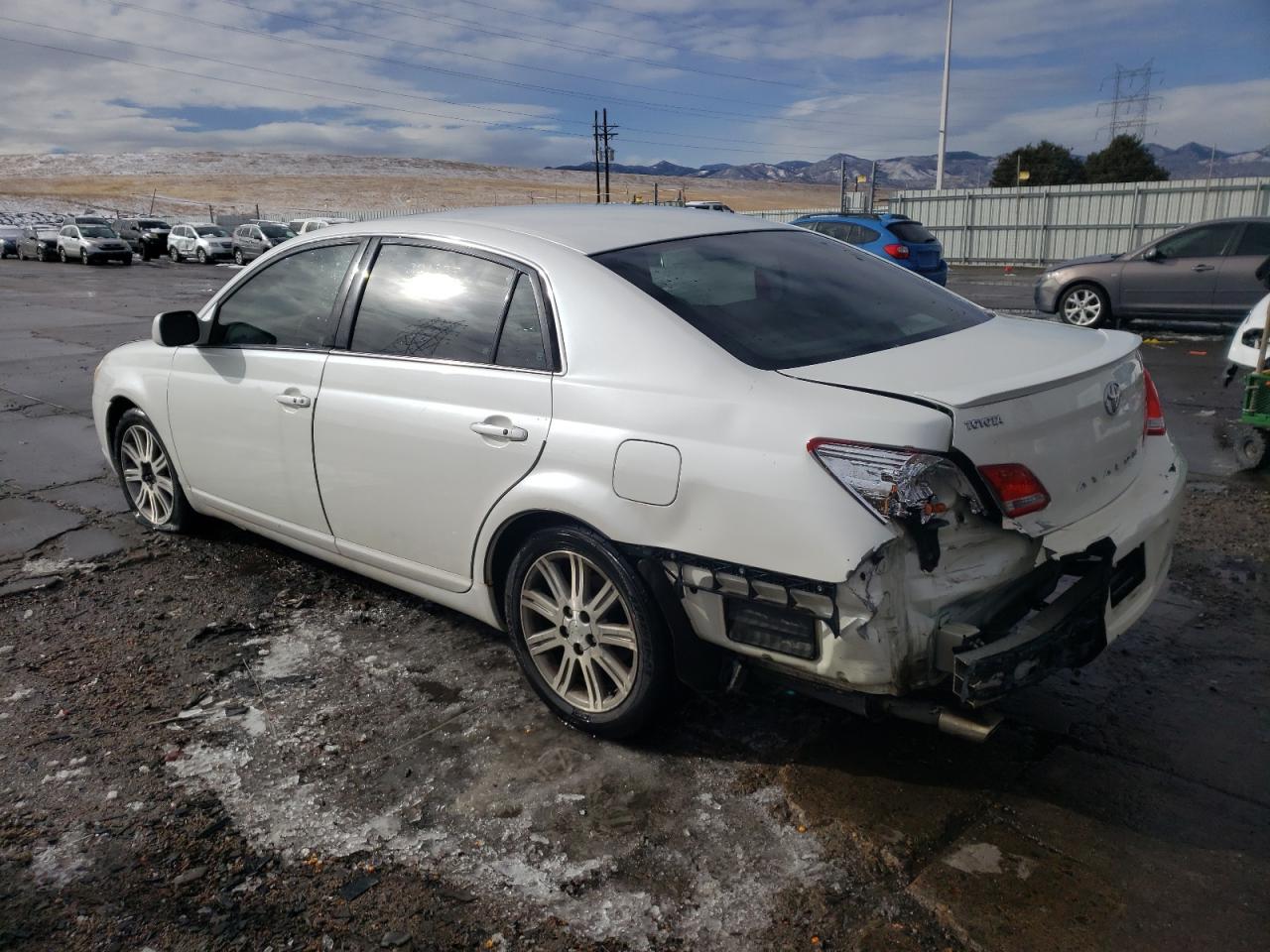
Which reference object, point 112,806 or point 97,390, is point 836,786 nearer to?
point 112,806

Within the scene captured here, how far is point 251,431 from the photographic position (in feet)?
13.9

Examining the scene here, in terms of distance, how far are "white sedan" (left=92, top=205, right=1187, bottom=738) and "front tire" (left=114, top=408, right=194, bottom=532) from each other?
104 cm

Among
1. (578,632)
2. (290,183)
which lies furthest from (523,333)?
(290,183)

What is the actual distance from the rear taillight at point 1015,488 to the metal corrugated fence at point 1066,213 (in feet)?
87.8

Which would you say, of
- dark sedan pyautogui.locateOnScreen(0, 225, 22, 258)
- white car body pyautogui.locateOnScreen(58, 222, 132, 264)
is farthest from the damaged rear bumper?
dark sedan pyautogui.locateOnScreen(0, 225, 22, 258)

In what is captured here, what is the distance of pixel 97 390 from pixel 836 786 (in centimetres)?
451

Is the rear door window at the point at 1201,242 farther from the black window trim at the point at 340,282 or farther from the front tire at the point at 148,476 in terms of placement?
the front tire at the point at 148,476

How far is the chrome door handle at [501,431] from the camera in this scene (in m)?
3.14

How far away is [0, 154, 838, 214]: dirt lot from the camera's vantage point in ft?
316

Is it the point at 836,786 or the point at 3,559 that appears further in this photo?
the point at 3,559

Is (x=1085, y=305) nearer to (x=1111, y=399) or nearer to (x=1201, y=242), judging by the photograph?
(x=1201, y=242)

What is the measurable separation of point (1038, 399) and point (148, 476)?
14.7 ft

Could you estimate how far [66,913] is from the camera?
2.47 metres

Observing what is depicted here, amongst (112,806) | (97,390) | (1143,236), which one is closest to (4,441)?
(97,390)
